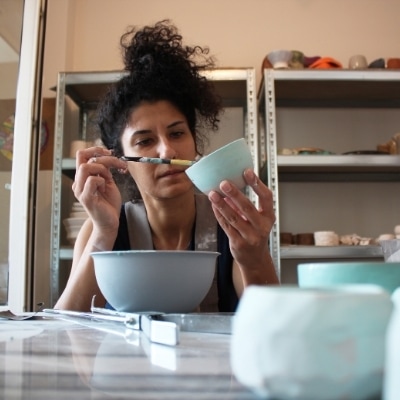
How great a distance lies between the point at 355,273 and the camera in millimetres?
359

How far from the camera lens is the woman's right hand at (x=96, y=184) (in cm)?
103

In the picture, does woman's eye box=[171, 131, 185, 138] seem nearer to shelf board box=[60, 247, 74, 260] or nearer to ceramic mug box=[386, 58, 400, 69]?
shelf board box=[60, 247, 74, 260]

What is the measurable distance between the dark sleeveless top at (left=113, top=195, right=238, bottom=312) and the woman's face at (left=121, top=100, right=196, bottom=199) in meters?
0.08

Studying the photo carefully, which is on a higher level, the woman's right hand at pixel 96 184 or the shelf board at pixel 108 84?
the shelf board at pixel 108 84

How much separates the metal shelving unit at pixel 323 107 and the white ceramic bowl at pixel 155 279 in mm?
1329

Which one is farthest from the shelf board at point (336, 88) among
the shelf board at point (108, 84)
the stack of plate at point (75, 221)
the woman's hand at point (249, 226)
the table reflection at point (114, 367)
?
the table reflection at point (114, 367)

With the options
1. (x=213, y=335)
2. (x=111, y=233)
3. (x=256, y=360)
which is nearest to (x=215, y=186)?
(x=213, y=335)

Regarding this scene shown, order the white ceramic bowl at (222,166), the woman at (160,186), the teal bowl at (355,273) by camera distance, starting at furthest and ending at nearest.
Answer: the woman at (160,186) < the white ceramic bowl at (222,166) < the teal bowl at (355,273)

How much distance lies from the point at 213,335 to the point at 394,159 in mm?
1713

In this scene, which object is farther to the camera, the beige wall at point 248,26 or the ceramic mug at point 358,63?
the beige wall at point 248,26

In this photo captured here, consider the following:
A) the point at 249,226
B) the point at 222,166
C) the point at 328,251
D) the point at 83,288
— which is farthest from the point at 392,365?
the point at 328,251

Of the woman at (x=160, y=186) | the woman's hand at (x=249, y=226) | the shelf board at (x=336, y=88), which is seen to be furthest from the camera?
the shelf board at (x=336, y=88)

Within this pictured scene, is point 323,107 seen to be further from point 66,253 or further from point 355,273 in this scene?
point 355,273

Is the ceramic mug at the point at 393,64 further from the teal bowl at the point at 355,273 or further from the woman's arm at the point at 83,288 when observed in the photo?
the teal bowl at the point at 355,273
